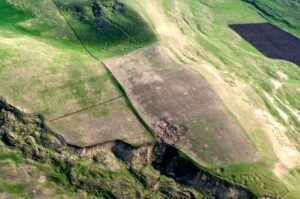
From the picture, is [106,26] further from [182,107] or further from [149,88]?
[182,107]

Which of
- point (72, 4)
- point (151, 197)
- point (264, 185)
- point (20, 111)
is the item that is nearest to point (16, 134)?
point (20, 111)

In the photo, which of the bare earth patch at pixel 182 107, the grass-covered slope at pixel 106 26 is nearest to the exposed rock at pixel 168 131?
the bare earth patch at pixel 182 107

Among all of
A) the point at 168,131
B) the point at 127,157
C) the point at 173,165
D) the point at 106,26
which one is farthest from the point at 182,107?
the point at 106,26

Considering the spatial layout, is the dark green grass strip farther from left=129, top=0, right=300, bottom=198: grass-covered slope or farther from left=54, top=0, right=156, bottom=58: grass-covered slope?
left=129, top=0, right=300, bottom=198: grass-covered slope

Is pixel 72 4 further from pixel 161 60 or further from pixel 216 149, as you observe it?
pixel 216 149

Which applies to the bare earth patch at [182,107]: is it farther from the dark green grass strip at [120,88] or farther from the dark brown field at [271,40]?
the dark brown field at [271,40]
